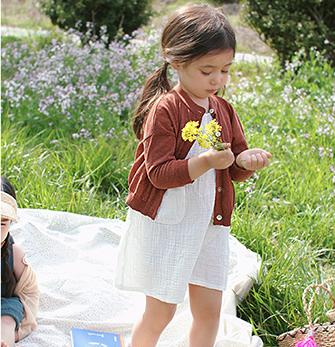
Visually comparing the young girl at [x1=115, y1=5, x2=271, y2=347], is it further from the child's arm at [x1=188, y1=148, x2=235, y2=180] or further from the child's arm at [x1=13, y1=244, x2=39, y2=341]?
the child's arm at [x1=13, y1=244, x2=39, y2=341]

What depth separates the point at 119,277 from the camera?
3.02 meters

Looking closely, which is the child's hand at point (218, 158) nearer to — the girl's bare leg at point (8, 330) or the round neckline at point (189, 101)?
Answer: the round neckline at point (189, 101)

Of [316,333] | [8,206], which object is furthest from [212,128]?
[316,333]

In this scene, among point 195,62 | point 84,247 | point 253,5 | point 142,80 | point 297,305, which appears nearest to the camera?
point 195,62

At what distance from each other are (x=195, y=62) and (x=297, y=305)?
1262mm

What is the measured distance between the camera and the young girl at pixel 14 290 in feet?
10.2

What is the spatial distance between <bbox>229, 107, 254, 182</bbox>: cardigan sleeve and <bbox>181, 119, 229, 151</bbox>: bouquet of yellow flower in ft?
0.94

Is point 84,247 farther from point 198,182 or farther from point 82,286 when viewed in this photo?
point 198,182

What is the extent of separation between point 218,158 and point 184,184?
0.18 meters

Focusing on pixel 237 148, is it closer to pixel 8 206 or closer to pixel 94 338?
pixel 8 206

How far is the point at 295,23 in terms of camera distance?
7168 millimetres

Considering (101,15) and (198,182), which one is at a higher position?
(198,182)

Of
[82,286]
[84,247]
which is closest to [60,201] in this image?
[84,247]

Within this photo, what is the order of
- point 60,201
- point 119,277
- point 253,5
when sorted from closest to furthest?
point 119,277, point 60,201, point 253,5
